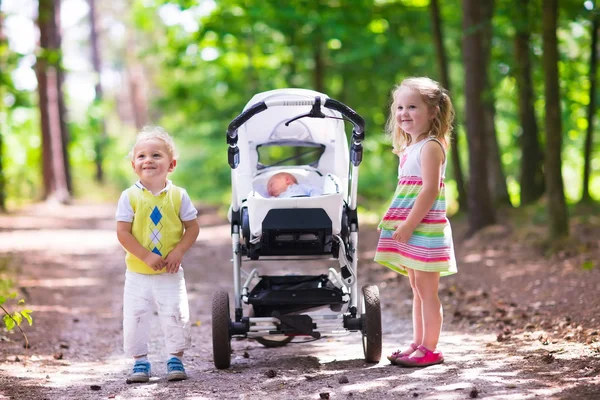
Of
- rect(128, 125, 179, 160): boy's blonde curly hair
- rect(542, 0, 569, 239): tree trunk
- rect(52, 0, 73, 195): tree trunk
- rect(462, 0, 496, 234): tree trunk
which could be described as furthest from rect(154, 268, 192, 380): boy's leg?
rect(52, 0, 73, 195): tree trunk

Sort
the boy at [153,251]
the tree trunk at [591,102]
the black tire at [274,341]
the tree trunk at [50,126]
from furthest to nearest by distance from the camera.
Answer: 1. the tree trunk at [50,126]
2. the tree trunk at [591,102]
3. the black tire at [274,341]
4. the boy at [153,251]

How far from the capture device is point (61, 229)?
59.1ft

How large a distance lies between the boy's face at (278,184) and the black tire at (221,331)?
0.92 metres

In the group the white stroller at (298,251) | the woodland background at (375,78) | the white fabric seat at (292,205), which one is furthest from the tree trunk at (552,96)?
the white fabric seat at (292,205)

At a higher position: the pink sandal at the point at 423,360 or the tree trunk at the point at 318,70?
the tree trunk at the point at 318,70

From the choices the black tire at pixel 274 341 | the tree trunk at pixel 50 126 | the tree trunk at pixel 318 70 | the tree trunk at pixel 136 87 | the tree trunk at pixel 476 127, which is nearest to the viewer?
the black tire at pixel 274 341

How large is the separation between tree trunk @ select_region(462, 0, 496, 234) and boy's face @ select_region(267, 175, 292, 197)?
6.55m

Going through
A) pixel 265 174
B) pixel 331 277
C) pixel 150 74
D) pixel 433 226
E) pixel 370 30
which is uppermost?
pixel 150 74

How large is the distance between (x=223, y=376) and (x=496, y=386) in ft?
6.05

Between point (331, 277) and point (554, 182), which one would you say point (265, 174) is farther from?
point (554, 182)

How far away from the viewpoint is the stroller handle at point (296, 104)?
5.43 m

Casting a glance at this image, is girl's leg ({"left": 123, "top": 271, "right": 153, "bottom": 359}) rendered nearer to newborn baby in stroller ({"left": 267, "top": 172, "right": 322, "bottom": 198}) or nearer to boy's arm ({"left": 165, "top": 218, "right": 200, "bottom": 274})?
boy's arm ({"left": 165, "top": 218, "right": 200, "bottom": 274})

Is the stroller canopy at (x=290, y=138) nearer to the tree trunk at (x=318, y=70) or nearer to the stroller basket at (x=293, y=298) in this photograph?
the stroller basket at (x=293, y=298)

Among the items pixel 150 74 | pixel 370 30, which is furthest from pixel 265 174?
pixel 150 74
